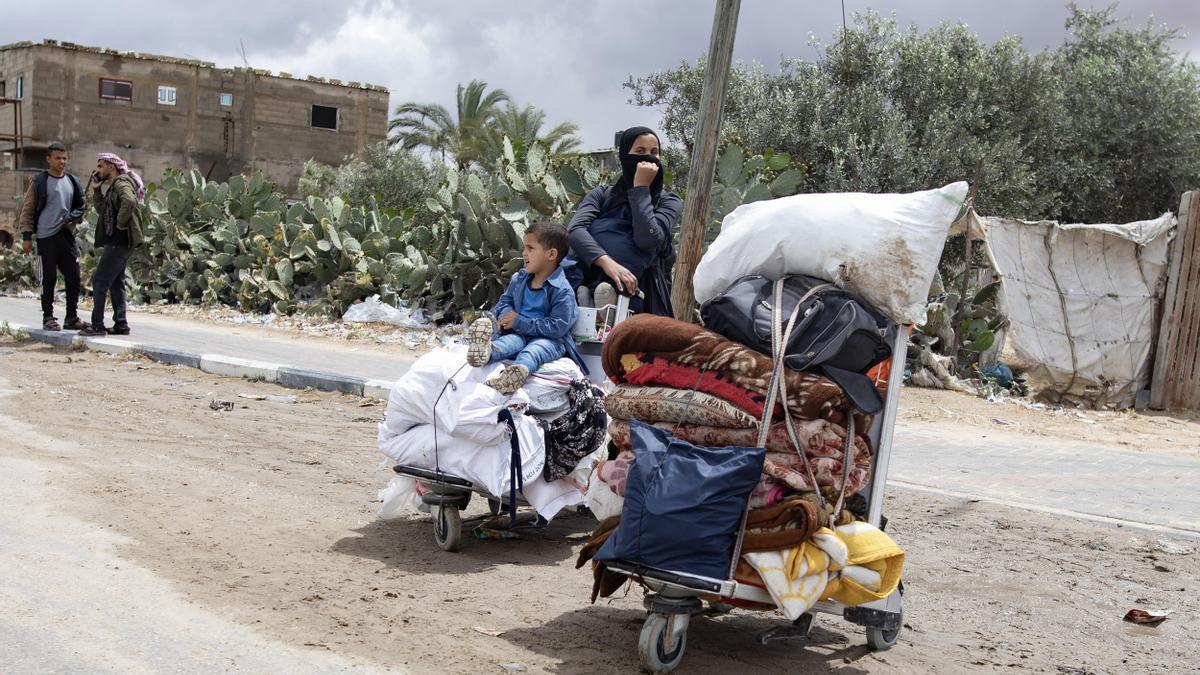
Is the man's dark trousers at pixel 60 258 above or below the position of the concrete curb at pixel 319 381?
above

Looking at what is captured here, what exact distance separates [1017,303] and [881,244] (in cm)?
944

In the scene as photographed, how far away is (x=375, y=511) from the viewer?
6102 mm

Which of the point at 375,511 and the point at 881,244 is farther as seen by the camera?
the point at 375,511

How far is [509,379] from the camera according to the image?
204 inches

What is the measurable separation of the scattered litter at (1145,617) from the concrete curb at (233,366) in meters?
6.61

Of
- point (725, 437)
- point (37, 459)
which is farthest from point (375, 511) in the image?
point (725, 437)

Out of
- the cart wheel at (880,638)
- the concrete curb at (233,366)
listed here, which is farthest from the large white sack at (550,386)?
the concrete curb at (233,366)

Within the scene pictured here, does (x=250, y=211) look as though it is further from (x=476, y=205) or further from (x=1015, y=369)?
(x=1015, y=369)

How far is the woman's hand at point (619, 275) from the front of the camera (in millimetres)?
5695

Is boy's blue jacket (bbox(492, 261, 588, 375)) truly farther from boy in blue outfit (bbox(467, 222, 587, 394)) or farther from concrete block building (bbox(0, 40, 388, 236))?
concrete block building (bbox(0, 40, 388, 236))

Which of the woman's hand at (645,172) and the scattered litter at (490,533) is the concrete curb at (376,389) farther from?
the woman's hand at (645,172)

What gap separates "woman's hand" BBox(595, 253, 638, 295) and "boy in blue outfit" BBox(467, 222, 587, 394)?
0.22 meters

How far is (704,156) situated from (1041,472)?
337 cm

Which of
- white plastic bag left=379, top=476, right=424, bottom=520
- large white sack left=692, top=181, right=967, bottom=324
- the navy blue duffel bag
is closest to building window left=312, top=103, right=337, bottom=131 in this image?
white plastic bag left=379, top=476, right=424, bottom=520
